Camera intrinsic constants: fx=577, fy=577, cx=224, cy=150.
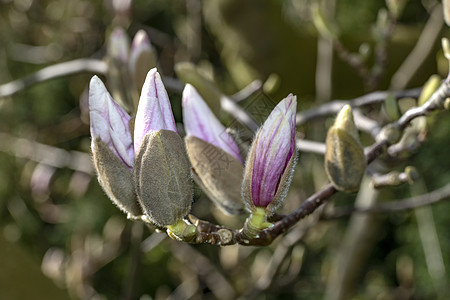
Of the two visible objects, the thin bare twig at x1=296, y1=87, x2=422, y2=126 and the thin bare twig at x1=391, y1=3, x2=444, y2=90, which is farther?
the thin bare twig at x1=391, y1=3, x2=444, y2=90

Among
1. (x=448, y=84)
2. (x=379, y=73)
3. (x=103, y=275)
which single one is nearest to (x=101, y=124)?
(x=448, y=84)

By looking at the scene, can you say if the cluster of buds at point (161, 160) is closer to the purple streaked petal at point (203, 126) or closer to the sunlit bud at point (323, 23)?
the purple streaked petal at point (203, 126)

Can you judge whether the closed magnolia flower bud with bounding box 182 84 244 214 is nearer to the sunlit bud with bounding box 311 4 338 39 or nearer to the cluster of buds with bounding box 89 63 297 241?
the cluster of buds with bounding box 89 63 297 241

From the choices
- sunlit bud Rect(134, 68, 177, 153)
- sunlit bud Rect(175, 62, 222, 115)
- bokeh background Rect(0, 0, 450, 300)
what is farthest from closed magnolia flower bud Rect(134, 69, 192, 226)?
bokeh background Rect(0, 0, 450, 300)

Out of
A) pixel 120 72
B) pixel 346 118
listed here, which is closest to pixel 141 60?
pixel 120 72

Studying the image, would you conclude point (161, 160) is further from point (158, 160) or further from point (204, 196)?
point (204, 196)

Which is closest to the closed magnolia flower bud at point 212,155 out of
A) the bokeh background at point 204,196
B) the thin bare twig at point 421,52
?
the bokeh background at point 204,196

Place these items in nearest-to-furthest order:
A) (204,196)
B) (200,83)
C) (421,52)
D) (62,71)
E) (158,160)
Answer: (158,160) → (200,83) → (62,71) → (421,52) → (204,196)
